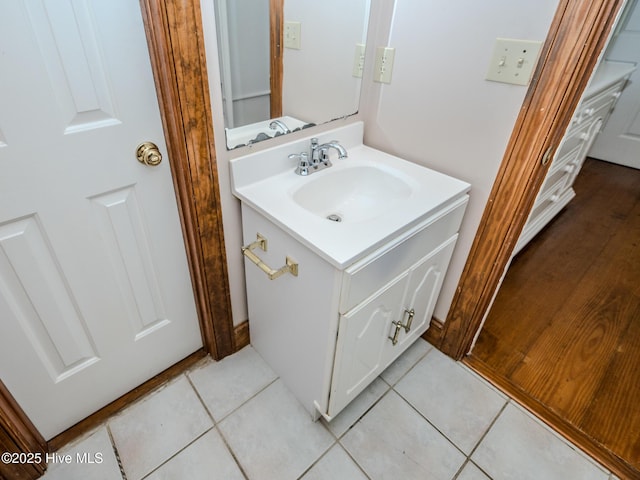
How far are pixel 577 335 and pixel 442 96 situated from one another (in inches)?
51.0

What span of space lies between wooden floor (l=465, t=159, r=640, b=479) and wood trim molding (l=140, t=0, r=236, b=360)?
1100mm

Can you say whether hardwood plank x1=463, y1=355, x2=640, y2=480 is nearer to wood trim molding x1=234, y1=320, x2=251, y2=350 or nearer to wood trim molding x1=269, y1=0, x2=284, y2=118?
wood trim molding x1=234, y1=320, x2=251, y2=350

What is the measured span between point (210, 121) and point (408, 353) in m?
1.19

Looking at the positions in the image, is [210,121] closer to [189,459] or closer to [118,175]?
[118,175]

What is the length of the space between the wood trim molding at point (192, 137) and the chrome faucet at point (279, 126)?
0.79ft

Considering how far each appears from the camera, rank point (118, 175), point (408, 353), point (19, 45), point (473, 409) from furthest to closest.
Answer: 1. point (408, 353)
2. point (473, 409)
3. point (118, 175)
4. point (19, 45)

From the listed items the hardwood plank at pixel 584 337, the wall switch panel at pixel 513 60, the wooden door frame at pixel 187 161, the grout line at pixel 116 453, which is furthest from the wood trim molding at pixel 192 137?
the hardwood plank at pixel 584 337

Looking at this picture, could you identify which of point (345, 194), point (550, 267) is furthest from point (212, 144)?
point (550, 267)

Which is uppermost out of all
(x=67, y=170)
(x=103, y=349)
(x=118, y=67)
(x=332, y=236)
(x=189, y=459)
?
(x=118, y=67)

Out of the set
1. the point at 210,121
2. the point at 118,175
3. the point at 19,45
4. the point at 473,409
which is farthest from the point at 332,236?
the point at 473,409

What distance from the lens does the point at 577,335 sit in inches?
64.8

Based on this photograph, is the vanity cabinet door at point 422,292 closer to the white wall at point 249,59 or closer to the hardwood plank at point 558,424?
the hardwood plank at point 558,424

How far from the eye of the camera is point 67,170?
840 millimetres

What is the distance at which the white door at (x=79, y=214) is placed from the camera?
726mm
